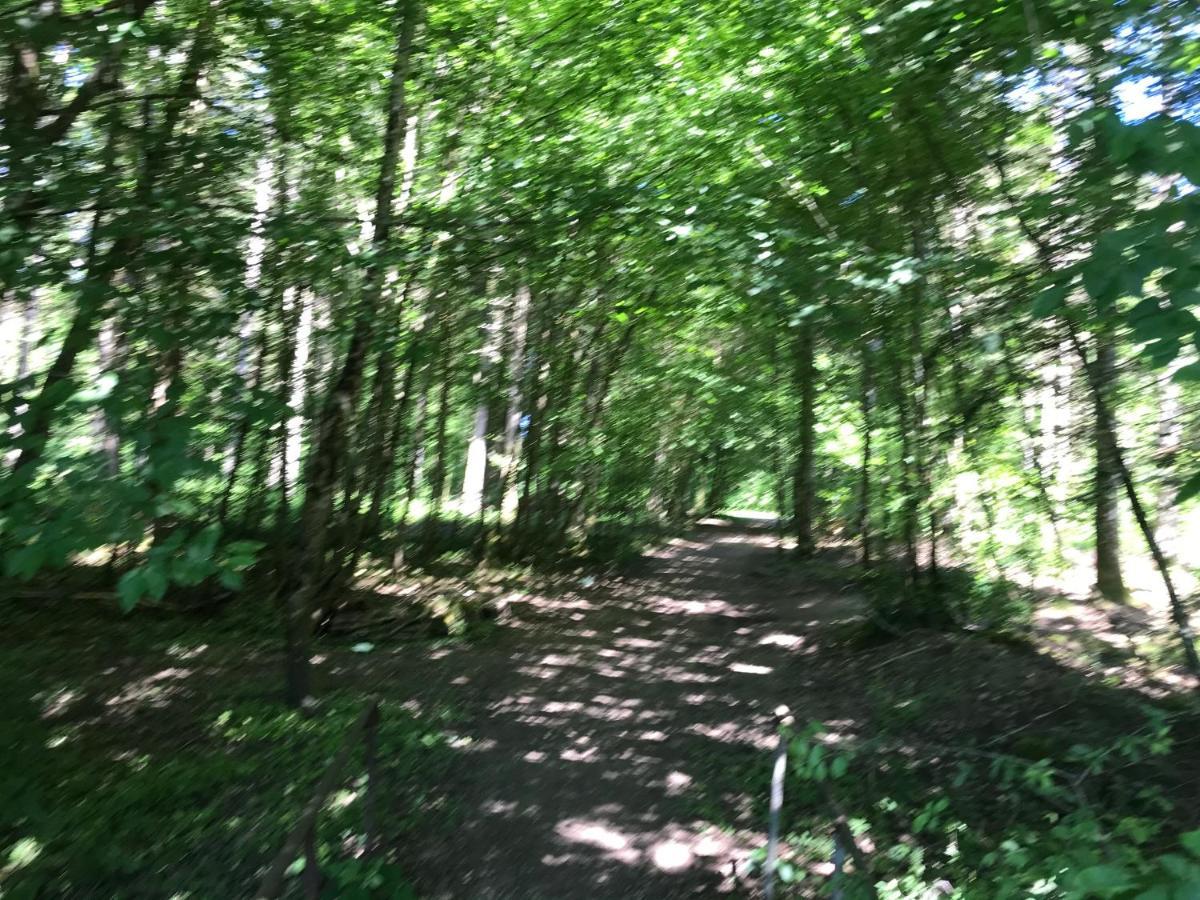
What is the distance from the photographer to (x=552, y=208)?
6910 millimetres

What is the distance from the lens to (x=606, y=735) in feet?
24.6

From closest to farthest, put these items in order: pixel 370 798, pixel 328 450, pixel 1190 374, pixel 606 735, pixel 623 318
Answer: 1. pixel 1190 374
2. pixel 370 798
3. pixel 606 735
4. pixel 328 450
5. pixel 623 318

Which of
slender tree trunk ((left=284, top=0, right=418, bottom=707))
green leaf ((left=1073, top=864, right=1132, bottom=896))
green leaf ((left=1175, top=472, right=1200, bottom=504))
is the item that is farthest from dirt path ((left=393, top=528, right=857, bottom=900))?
green leaf ((left=1175, top=472, right=1200, bottom=504))

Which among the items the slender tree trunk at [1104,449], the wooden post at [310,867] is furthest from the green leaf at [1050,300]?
the wooden post at [310,867]

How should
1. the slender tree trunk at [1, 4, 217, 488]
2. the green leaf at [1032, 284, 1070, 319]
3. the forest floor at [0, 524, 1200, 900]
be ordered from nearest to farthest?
the green leaf at [1032, 284, 1070, 319] < the slender tree trunk at [1, 4, 217, 488] < the forest floor at [0, 524, 1200, 900]

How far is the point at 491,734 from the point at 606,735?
1.06 m

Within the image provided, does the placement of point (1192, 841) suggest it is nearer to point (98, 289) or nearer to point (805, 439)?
point (98, 289)

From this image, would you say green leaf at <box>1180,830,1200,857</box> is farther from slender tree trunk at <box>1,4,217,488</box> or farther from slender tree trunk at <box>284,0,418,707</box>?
slender tree trunk at <box>284,0,418,707</box>

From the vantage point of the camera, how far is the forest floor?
5.06 m

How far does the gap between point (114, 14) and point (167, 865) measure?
5.08 meters

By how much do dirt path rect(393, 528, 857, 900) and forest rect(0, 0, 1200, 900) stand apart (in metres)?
0.05

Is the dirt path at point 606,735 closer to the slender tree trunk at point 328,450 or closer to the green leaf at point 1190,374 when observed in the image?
the slender tree trunk at point 328,450

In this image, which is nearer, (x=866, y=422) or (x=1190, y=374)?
(x=1190, y=374)

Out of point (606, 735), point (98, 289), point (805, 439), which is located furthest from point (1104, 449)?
point (805, 439)
